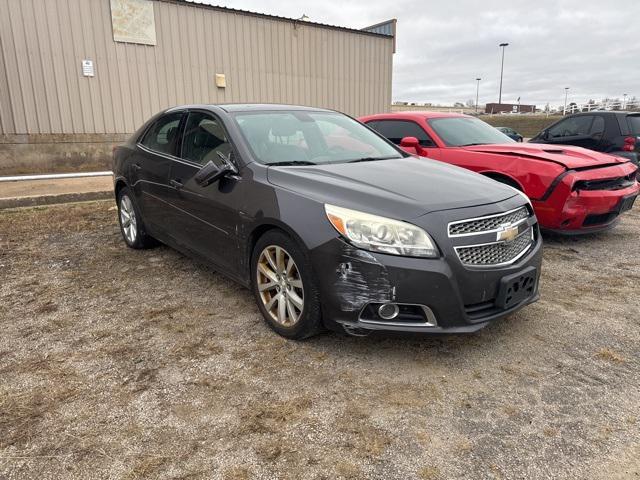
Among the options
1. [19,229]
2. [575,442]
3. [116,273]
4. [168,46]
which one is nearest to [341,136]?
[116,273]

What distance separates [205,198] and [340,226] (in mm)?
1342

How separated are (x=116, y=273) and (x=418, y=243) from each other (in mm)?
3079

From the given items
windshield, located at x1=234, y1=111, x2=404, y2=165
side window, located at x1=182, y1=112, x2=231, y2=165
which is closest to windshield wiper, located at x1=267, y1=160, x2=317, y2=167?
windshield, located at x1=234, y1=111, x2=404, y2=165

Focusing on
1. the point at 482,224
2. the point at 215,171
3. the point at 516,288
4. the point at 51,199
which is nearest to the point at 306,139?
the point at 215,171

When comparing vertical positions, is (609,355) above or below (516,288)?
below

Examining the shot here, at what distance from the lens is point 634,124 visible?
323 inches

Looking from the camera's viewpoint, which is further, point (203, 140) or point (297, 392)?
point (203, 140)

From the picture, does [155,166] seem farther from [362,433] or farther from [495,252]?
[362,433]

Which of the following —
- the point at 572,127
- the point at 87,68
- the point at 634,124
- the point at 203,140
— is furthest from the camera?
the point at 87,68

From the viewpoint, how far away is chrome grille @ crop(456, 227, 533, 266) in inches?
107

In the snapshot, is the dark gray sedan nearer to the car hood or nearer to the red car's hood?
the car hood

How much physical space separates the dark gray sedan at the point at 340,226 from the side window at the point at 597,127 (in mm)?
5974

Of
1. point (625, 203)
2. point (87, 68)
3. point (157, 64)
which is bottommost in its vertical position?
point (625, 203)

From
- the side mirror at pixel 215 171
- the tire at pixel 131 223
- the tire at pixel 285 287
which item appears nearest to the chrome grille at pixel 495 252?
the tire at pixel 285 287
